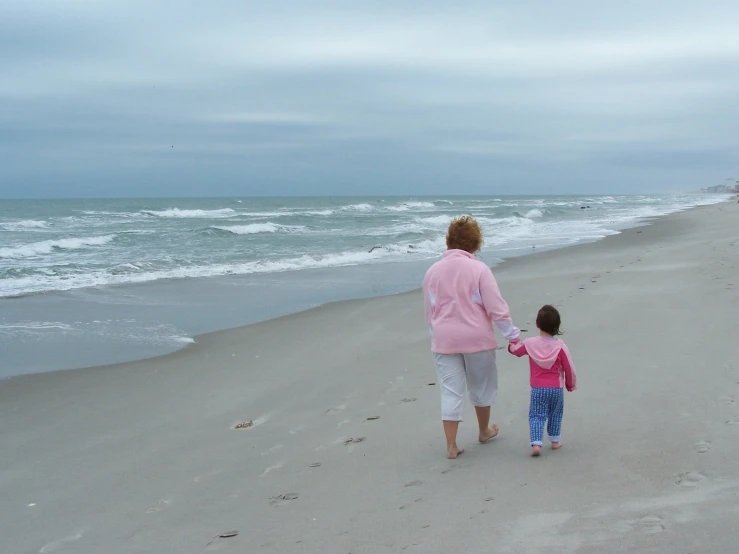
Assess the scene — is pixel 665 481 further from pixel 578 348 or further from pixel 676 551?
pixel 578 348

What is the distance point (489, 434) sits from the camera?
4.59 metres

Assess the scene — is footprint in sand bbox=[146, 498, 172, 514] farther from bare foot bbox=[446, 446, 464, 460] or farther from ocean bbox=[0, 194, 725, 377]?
ocean bbox=[0, 194, 725, 377]

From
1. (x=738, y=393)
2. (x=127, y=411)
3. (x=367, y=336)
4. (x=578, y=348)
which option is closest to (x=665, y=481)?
(x=738, y=393)

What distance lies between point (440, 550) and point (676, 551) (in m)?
0.96

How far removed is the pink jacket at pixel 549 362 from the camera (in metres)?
4.22

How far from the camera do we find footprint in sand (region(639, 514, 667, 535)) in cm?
302

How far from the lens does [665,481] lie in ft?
11.6

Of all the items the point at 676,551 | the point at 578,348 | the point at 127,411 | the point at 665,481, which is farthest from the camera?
the point at 578,348

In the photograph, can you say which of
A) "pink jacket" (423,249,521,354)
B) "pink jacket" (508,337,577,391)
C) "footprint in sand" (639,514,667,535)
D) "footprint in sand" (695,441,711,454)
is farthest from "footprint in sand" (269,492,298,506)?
"footprint in sand" (695,441,711,454)

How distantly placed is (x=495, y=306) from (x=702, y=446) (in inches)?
52.6

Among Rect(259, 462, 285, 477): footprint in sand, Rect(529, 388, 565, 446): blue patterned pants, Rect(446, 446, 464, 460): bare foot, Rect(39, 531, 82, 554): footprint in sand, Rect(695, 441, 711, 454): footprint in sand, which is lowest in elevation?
Rect(39, 531, 82, 554): footprint in sand

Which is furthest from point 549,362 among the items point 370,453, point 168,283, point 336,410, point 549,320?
point 168,283

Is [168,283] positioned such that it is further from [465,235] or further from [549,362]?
[549,362]

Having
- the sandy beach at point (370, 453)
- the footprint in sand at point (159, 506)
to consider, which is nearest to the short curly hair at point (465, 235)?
the sandy beach at point (370, 453)
